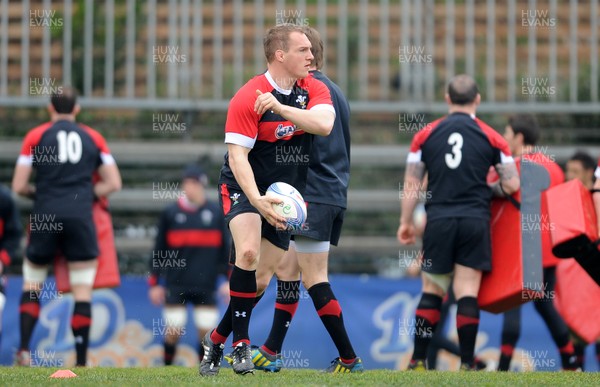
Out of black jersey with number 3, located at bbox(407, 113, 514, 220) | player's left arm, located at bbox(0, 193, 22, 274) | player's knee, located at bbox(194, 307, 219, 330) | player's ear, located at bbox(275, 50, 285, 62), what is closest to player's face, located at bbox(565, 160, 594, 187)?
black jersey with number 3, located at bbox(407, 113, 514, 220)

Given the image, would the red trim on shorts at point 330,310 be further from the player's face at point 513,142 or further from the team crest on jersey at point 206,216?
the team crest on jersey at point 206,216

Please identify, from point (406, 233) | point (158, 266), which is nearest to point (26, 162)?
point (158, 266)

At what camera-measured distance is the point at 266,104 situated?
6.82m

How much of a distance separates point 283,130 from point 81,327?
3.84 metres

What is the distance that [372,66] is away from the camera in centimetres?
1452

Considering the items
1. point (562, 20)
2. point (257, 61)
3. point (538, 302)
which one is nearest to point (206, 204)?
point (257, 61)

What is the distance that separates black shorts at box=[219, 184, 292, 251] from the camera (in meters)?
7.11

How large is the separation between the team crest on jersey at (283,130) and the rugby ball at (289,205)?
0.34 metres

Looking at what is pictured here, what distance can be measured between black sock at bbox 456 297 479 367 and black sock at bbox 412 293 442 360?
208mm

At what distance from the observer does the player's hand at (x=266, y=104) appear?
269 inches

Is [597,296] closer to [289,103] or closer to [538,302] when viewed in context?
[538,302]

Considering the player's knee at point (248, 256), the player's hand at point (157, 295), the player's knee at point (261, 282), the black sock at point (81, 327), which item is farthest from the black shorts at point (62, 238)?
the player's knee at point (248, 256)

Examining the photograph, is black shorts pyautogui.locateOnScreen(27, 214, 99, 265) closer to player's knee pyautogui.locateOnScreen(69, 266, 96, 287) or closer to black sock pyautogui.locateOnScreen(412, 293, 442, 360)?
player's knee pyautogui.locateOnScreen(69, 266, 96, 287)

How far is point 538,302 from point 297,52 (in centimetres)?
447
